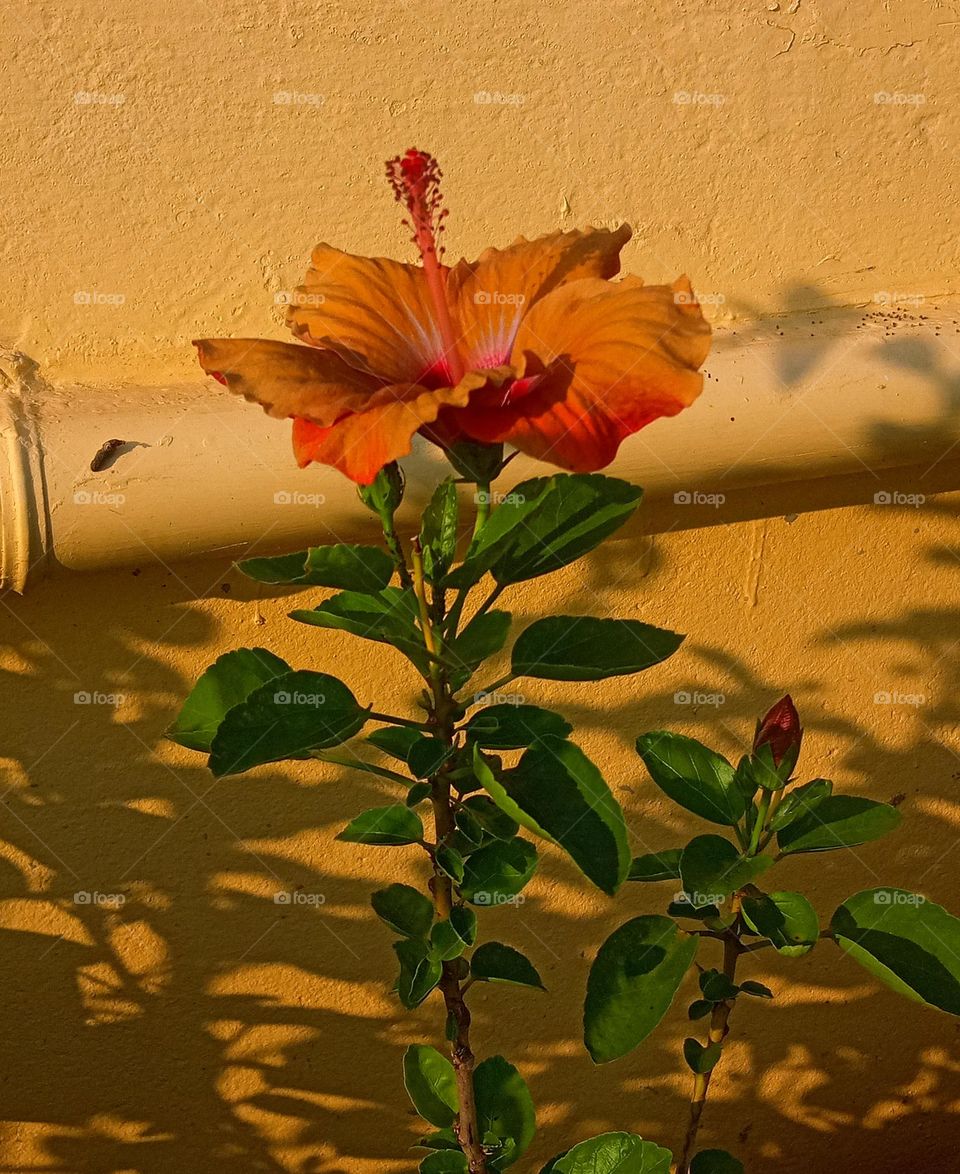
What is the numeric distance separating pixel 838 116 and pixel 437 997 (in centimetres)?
175

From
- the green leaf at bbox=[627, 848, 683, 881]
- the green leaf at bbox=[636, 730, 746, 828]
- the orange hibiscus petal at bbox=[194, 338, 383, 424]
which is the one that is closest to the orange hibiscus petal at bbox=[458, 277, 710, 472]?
the orange hibiscus petal at bbox=[194, 338, 383, 424]

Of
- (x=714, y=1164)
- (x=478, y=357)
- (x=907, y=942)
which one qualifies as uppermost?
(x=478, y=357)

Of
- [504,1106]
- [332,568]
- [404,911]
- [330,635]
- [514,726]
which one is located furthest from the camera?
[330,635]

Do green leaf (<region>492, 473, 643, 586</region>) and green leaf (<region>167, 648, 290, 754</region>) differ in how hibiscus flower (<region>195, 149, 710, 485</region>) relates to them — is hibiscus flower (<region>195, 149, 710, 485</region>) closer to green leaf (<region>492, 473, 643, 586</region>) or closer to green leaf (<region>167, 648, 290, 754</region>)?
green leaf (<region>492, 473, 643, 586</region>)

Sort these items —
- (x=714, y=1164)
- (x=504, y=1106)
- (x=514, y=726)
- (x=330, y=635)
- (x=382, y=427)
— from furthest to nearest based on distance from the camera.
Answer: (x=330, y=635)
(x=714, y=1164)
(x=504, y=1106)
(x=514, y=726)
(x=382, y=427)

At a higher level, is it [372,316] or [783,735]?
[372,316]

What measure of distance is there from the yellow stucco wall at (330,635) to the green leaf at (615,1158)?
0.67m

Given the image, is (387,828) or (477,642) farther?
(387,828)

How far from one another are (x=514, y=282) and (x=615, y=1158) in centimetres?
109

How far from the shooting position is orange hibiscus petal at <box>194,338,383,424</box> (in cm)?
117

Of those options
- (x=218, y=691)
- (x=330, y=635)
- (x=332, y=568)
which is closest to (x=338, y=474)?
(x=330, y=635)

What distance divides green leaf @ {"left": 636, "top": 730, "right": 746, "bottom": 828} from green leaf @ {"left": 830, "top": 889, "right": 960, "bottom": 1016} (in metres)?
0.19

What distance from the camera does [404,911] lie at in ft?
4.89

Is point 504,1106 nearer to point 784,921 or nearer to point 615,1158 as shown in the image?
point 615,1158
